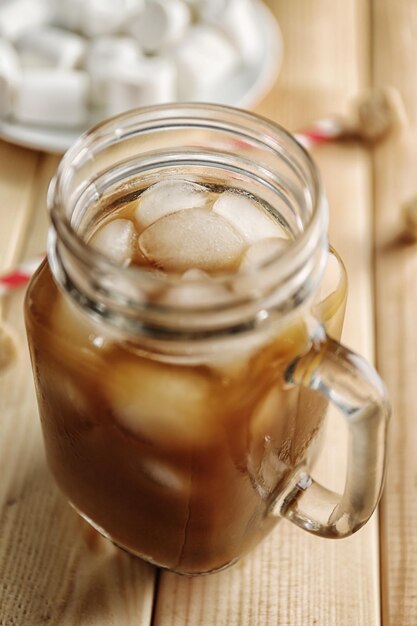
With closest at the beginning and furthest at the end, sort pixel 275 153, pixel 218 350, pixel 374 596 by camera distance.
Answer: pixel 218 350
pixel 275 153
pixel 374 596

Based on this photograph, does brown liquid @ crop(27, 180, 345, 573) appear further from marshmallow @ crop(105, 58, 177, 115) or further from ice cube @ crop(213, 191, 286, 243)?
marshmallow @ crop(105, 58, 177, 115)

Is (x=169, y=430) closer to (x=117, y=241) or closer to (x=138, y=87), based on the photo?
(x=117, y=241)

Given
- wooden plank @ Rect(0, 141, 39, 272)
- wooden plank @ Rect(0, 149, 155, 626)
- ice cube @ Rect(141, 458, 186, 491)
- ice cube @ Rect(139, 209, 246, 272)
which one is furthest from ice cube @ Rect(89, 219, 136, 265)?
wooden plank @ Rect(0, 141, 39, 272)

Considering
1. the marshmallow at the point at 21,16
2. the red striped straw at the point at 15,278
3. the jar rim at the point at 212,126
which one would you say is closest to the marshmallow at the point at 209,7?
the marshmallow at the point at 21,16

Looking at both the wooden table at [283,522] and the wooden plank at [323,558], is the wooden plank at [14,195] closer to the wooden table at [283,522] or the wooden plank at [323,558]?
the wooden table at [283,522]

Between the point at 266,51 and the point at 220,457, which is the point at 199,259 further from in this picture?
the point at 266,51

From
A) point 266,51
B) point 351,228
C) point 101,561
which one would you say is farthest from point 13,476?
point 266,51
